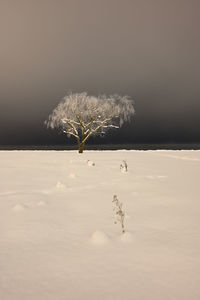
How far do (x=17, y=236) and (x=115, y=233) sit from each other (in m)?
1.54

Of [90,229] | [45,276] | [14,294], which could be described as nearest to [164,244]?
[90,229]

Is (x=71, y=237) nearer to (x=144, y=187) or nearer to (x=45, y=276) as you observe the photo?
(x=45, y=276)

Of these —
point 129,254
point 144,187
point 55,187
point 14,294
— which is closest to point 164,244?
point 129,254

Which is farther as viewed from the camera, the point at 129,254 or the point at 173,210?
the point at 173,210

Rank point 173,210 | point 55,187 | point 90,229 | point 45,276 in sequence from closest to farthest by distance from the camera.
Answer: point 45,276, point 90,229, point 173,210, point 55,187

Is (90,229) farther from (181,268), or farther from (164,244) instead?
(181,268)

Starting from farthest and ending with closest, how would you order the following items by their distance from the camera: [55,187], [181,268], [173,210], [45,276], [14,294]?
1. [55,187]
2. [173,210]
3. [181,268]
4. [45,276]
5. [14,294]

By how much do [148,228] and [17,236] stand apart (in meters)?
2.14

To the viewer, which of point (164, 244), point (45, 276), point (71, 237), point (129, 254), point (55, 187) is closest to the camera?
point (45, 276)

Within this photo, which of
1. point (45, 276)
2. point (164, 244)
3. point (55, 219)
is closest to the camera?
point (45, 276)

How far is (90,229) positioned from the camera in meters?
3.79

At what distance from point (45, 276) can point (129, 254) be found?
109 centimetres

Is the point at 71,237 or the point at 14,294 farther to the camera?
the point at 71,237

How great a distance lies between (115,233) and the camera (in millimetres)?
3641
